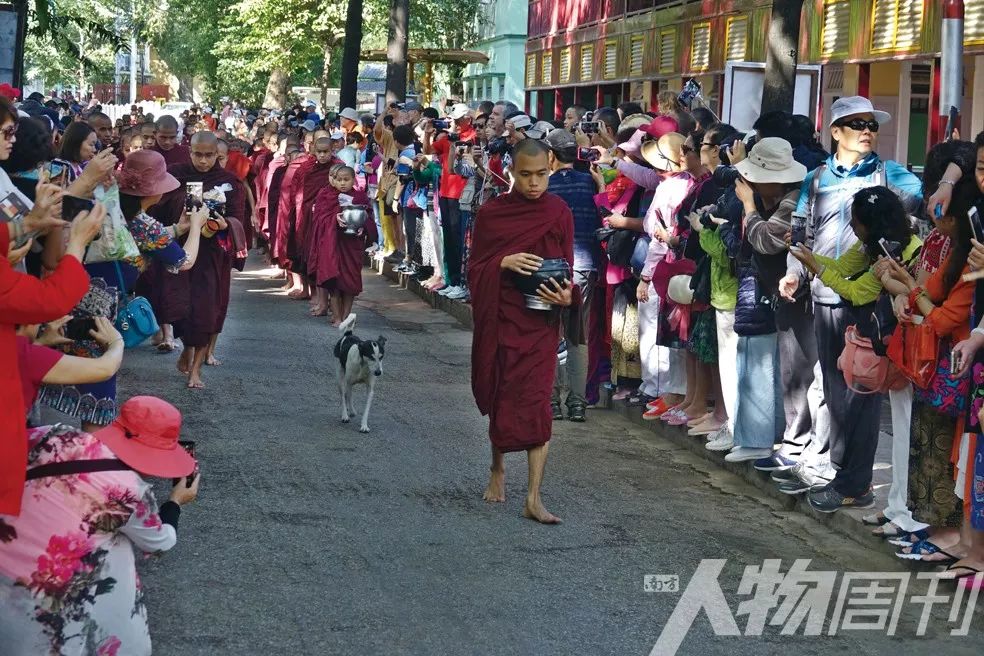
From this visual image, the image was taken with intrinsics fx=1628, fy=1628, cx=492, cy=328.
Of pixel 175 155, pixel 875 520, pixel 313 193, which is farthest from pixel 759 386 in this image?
pixel 313 193

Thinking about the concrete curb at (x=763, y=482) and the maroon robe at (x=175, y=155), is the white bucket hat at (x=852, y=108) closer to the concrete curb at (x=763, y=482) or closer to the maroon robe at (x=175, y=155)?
the concrete curb at (x=763, y=482)

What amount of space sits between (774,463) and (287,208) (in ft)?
34.3

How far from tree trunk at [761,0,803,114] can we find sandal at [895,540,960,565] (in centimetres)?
584

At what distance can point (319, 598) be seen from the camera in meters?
6.52

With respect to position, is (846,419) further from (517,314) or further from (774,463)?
(517,314)

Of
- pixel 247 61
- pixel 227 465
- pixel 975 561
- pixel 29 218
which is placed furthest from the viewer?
pixel 247 61

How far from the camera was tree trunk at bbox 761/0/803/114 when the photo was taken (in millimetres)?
12656

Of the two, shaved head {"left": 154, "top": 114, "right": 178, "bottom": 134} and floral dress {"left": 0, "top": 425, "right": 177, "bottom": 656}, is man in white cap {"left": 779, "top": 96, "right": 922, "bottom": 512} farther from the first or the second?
shaved head {"left": 154, "top": 114, "right": 178, "bottom": 134}

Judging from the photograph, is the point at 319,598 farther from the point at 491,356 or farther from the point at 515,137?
the point at 515,137

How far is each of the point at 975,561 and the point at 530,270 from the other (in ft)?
8.42

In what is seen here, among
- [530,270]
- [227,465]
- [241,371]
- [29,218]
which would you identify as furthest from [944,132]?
[241,371]

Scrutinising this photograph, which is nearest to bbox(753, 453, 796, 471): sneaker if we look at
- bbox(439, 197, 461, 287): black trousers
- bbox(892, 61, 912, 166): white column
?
bbox(439, 197, 461, 287): black trousers

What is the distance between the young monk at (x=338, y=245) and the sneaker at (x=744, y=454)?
6843 millimetres

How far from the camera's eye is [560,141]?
11125 millimetres
